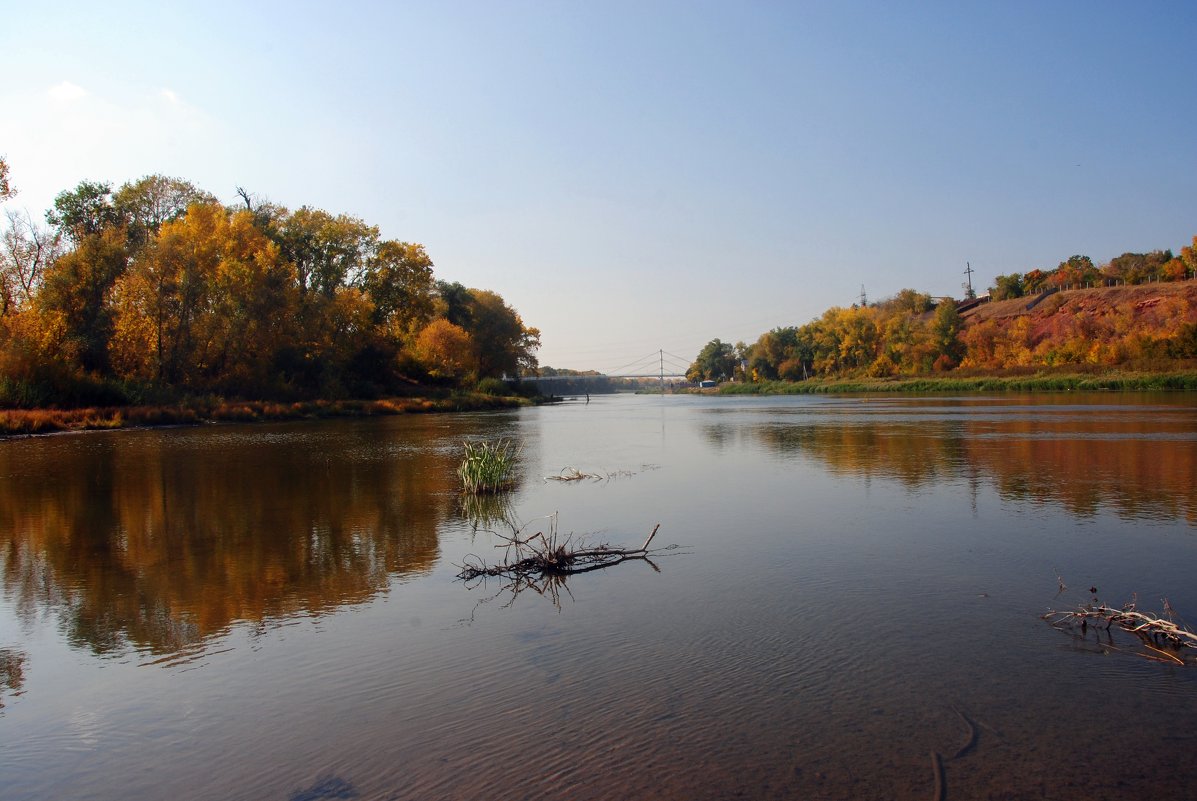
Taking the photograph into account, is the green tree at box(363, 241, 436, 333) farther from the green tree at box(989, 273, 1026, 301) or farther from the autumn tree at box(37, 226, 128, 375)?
the green tree at box(989, 273, 1026, 301)

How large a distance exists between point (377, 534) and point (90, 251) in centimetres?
3577

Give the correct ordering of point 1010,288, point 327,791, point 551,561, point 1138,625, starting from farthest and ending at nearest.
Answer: point 1010,288, point 551,561, point 1138,625, point 327,791

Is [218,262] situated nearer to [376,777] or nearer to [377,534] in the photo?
[377,534]

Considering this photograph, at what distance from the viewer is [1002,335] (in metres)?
89.6

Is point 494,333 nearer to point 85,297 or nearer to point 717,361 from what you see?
point 85,297

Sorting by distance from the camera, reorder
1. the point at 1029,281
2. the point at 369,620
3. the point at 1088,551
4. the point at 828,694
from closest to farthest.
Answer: the point at 828,694 → the point at 369,620 → the point at 1088,551 → the point at 1029,281

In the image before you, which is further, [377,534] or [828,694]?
[377,534]

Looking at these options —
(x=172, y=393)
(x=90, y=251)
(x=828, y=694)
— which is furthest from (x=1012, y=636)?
(x=90, y=251)

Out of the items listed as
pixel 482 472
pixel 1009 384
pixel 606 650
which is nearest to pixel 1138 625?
pixel 606 650

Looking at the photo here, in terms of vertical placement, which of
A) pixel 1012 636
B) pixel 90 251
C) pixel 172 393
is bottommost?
pixel 1012 636

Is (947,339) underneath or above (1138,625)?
above

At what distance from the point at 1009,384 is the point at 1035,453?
5607 centimetres

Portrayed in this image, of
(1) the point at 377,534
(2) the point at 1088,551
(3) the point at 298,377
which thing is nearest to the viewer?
(2) the point at 1088,551

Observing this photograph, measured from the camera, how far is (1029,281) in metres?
116
